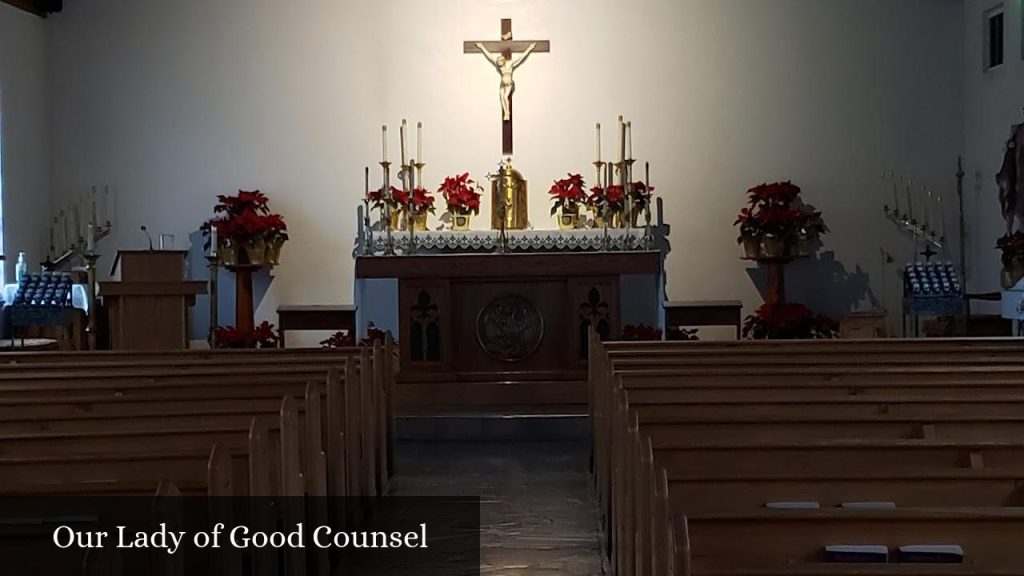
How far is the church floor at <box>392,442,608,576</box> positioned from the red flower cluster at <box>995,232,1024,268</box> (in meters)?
3.72

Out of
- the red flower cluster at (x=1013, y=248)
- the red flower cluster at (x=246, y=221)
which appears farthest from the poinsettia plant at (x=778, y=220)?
the red flower cluster at (x=246, y=221)

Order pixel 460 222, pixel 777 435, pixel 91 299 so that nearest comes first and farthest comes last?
1. pixel 777 435
2. pixel 460 222
3. pixel 91 299

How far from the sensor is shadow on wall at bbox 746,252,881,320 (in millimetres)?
10898

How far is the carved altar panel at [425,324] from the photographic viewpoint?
8.46 meters

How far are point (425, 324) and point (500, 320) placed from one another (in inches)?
21.4

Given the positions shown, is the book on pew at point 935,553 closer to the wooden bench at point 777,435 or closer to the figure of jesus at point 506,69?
the wooden bench at point 777,435

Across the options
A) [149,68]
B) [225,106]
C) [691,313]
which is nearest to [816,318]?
[691,313]

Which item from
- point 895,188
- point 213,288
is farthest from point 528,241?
point 895,188

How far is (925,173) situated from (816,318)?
245 cm

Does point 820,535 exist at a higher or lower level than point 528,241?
lower

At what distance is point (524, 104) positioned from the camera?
426 inches

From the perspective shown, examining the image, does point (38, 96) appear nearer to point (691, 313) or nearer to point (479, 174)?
point (479, 174)

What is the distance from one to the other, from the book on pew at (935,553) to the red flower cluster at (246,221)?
822 centimetres

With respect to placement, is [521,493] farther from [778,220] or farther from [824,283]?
[824,283]
